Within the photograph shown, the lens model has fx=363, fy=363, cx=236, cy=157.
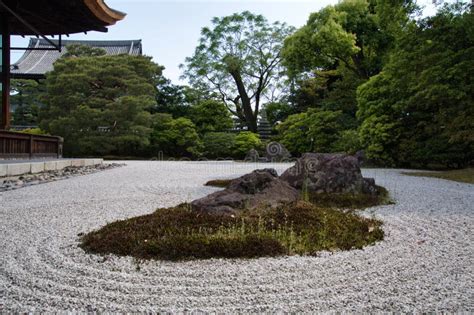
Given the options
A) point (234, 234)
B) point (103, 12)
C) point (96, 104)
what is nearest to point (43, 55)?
point (96, 104)

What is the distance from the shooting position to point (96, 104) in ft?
49.6

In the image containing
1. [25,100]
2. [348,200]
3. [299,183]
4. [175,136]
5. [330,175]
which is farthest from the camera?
[25,100]

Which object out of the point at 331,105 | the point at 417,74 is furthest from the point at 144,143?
the point at 417,74

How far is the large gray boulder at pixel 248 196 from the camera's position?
336 cm

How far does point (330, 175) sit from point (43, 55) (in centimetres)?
2063

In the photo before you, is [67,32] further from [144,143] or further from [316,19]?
[316,19]

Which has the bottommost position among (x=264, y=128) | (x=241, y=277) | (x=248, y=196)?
(x=241, y=277)

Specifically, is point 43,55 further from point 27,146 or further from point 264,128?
point 27,146

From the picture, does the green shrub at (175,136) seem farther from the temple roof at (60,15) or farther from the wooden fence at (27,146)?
the temple roof at (60,15)

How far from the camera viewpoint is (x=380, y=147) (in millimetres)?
11281

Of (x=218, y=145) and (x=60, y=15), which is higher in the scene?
(x=60, y=15)

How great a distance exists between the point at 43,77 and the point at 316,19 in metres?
13.5

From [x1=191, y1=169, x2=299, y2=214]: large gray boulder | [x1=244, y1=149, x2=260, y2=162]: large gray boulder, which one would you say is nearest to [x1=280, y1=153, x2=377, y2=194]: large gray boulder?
[x1=191, y1=169, x2=299, y2=214]: large gray boulder

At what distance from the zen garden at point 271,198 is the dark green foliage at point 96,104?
82 millimetres
